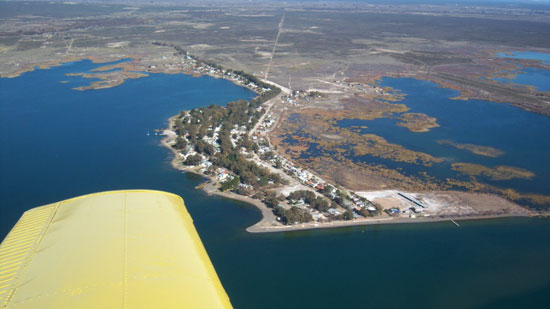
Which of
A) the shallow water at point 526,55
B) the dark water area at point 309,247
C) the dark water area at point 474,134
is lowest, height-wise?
the dark water area at point 309,247

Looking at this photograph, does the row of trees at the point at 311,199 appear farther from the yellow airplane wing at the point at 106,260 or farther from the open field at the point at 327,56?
the yellow airplane wing at the point at 106,260

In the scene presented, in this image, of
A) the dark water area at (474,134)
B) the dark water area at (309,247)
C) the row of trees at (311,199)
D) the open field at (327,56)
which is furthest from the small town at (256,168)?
the dark water area at (474,134)

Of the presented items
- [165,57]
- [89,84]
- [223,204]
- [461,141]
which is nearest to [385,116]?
[461,141]

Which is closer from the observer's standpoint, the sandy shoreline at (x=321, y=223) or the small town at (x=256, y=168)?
the sandy shoreline at (x=321, y=223)

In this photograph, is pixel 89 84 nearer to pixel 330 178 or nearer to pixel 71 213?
pixel 330 178

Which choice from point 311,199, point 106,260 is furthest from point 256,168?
point 106,260

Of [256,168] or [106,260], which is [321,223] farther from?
[106,260]

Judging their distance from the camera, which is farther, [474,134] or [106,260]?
[474,134]
